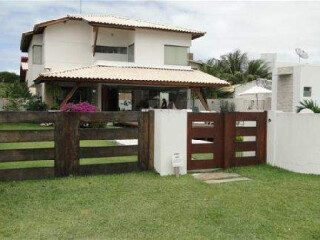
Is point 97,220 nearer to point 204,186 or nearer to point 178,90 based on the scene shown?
point 204,186

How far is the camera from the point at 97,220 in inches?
207

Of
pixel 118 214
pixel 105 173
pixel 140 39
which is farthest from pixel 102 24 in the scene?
pixel 118 214

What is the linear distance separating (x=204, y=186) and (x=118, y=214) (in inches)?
90.2

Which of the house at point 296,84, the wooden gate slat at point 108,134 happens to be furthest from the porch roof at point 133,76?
the wooden gate slat at point 108,134

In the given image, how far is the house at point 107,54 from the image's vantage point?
83.7 ft

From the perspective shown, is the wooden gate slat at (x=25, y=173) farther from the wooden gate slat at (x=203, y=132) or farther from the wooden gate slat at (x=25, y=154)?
the wooden gate slat at (x=203, y=132)

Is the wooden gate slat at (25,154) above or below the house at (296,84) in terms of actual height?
below

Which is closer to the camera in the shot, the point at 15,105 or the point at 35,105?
the point at 35,105

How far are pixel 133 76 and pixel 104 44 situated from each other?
501 cm

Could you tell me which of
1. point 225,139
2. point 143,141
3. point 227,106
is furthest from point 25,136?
point 227,106

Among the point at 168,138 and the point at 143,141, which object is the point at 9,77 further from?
the point at 168,138

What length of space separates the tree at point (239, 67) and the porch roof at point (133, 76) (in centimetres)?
1895

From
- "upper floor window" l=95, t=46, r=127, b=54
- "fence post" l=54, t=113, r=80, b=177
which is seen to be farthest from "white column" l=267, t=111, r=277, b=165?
"upper floor window" l=95, t=46, r=127, b=54

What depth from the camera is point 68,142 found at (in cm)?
777
